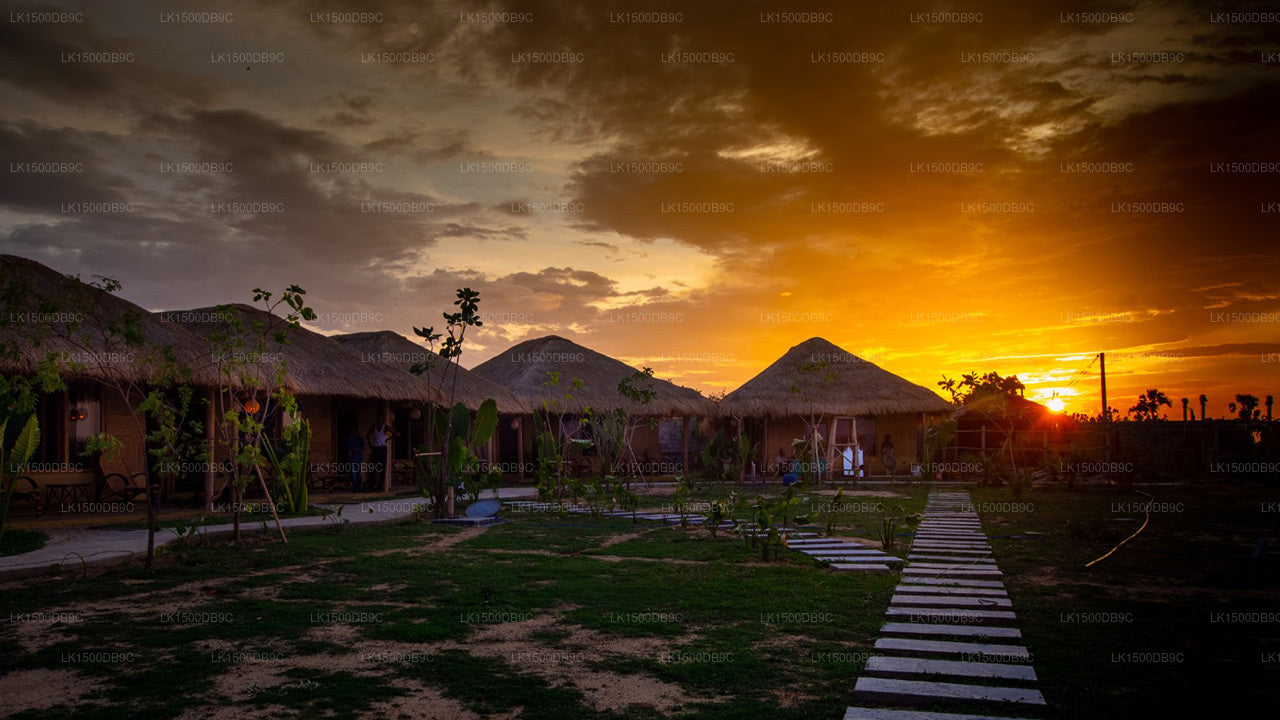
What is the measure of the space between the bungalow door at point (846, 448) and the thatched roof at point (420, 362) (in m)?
8.80

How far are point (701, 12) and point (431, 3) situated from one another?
3.51m

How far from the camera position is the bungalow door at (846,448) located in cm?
2206

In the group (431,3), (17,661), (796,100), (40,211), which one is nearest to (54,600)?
(17,661)

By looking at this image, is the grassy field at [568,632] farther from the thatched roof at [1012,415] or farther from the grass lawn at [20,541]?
the thatched roof at [1012,415]

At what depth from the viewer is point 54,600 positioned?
5707mm

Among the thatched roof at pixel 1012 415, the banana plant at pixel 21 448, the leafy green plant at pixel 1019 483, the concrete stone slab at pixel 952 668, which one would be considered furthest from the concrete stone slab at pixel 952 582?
the thatched roof at pixel 1012 415

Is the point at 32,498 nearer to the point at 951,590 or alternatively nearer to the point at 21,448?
the point at 21,448

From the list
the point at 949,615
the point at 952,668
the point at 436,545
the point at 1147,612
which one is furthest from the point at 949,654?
the point at 436,545

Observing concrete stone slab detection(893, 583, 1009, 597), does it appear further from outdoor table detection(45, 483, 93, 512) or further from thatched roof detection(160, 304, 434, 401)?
outdoor table detection(45, 483, 93, 512)

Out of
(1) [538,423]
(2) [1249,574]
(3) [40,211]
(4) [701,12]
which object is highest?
(4) [701,12]

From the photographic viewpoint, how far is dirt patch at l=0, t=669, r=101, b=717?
11.6 ft

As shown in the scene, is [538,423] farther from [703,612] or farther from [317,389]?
[703,612]

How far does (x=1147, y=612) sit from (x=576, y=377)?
60.1 feet

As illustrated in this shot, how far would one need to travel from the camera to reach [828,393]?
25391mm
